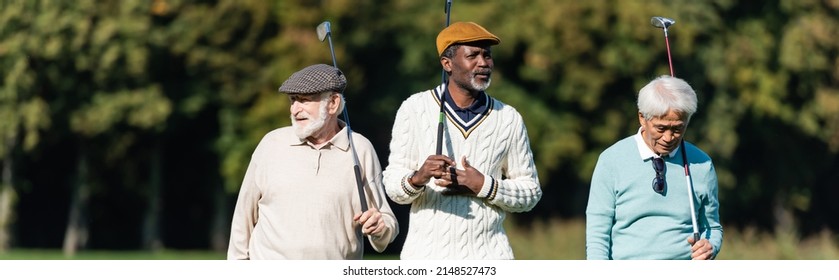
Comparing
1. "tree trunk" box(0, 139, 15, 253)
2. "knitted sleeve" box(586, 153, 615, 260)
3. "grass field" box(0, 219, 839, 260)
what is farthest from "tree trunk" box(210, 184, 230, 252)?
"knitted sleeve" box(586, 153, 615, 260)

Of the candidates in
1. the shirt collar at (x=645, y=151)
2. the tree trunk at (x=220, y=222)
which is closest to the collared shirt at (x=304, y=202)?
the shirt collar at (x=645, y=151)

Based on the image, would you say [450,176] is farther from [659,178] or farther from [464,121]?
[659,178]

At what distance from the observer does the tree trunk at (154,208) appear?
Result: 39.1m

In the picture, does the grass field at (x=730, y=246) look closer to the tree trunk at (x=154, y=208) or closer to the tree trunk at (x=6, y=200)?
the tree trunk at (x=154, y=208)

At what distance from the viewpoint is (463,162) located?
8070mm

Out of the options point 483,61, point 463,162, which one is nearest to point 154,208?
point 483,61

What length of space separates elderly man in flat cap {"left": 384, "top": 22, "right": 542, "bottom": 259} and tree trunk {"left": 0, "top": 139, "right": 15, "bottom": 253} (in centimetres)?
2953

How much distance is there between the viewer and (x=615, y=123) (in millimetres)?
37062

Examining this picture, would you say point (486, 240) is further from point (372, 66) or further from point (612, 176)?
point (372, 66)

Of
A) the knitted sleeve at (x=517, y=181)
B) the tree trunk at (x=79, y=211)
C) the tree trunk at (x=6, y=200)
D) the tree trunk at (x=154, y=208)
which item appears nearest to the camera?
the knitted sleeve at (x=517, y=181)

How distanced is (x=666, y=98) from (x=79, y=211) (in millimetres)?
32089

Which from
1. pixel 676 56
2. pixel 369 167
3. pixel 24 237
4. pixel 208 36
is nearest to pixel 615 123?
pixel 676 56

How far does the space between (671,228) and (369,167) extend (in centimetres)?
153

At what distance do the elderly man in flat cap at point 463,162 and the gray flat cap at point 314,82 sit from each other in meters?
0.36
